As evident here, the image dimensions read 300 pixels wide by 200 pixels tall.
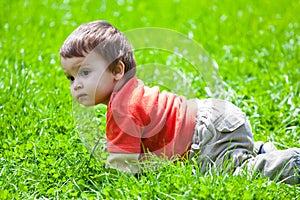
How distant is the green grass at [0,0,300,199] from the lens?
126 inches

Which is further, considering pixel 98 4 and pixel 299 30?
pixel 98 4

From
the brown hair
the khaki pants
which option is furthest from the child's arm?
the brown hair

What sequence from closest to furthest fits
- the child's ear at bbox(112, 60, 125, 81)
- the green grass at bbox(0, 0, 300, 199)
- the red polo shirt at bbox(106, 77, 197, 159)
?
the green grass at bbox(0, 0, 300, 199)
the red polo shirt at bbox(106, 77, 197, 159)
the child's ear at bbox(112, 60, 125, 81)

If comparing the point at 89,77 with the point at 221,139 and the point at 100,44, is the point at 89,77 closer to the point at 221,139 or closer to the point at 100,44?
the point at 100,44

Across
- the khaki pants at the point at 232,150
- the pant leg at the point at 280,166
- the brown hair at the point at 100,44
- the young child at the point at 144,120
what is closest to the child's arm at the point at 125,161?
the young child at the point at 144,120

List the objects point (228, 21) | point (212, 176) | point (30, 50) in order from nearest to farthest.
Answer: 1. point (212, 176)
2. point (30, 50)
3. point (228, 21)

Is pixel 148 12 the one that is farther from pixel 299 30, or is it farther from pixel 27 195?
pixel 27 195

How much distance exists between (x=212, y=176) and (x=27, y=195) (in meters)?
0.95

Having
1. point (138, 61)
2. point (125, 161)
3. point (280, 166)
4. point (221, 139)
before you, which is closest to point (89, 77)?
point (125, 161)

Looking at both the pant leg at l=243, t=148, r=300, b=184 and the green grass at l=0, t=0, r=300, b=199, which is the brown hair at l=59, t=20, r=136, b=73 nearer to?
the green grass at l=0, t=0, r=300, b=199

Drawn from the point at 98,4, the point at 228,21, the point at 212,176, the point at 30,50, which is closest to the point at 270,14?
the point at 228,21

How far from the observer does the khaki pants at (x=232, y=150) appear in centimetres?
336

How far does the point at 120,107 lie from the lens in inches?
132

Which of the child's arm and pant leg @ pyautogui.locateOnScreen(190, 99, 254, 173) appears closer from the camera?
the child's arm
